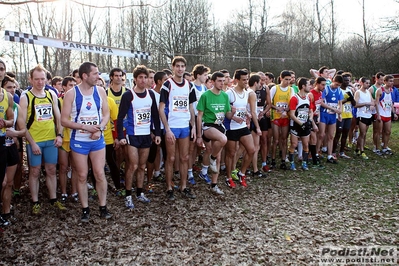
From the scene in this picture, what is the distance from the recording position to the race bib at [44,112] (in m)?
4.76

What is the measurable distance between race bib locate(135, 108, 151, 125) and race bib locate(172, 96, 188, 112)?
1.63 feet

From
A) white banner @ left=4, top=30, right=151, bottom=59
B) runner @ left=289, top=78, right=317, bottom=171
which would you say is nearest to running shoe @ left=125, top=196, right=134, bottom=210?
runner @ left=289, top=78, right=317, bottom=171

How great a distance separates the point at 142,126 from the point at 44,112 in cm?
146

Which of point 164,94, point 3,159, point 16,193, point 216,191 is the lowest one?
point 216,191

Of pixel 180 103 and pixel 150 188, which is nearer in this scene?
pixel 180 103

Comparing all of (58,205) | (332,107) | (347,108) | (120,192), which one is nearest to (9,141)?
(58,205)

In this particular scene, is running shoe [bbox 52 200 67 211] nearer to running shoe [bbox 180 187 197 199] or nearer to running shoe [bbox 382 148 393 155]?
running shoe [bbox 180 187 197 199]

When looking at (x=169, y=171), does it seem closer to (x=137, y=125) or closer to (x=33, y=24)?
(x=137, y=125)

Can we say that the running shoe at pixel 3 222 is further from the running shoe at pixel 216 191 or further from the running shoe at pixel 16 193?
the running shoe at pixel 216 191

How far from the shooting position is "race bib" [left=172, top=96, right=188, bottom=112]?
5426mm

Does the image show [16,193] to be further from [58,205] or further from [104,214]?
[104,214]

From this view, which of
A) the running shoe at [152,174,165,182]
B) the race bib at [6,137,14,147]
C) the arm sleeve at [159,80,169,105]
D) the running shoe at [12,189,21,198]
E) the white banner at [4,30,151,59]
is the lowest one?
the running shoe at [152,174,165,182]

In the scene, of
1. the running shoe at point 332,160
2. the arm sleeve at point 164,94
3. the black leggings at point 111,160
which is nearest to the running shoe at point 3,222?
the black leggings at point 111,160

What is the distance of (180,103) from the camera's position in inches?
215
